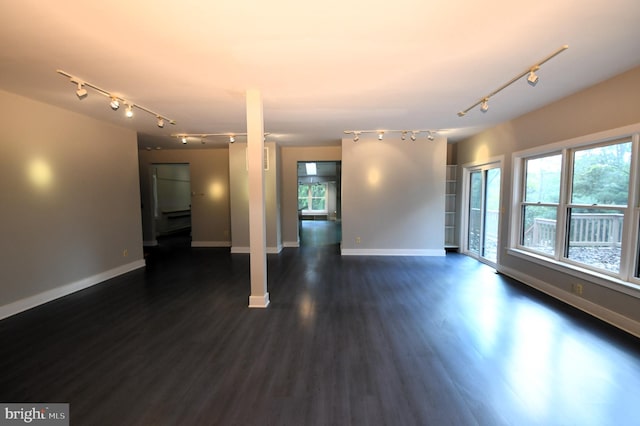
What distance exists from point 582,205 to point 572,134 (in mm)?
893

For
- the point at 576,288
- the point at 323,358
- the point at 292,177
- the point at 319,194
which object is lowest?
the point at 323,358

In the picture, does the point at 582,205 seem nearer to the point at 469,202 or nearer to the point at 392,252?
the point at 469,202

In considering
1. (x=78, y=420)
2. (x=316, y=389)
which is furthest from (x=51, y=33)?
(x=316, y=389)

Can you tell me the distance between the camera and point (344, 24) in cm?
192

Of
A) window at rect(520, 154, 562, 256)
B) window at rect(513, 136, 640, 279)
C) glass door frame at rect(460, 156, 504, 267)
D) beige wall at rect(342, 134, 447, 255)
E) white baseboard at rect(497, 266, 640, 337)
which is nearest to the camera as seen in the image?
white baseboard at rect(497, 266, 640, 337)

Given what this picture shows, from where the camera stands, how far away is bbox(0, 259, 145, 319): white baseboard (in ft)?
10.0

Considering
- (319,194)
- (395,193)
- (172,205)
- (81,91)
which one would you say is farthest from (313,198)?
(81,91)

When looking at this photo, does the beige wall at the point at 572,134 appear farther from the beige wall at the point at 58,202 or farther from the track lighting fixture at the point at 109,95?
the beige wall at the point at 58,202

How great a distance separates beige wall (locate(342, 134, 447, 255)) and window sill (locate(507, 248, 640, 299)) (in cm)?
196

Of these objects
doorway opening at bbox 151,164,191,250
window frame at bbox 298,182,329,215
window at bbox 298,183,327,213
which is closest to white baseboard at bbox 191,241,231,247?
doorway opening at bbox 151,164,191,250

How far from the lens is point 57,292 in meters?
3.58

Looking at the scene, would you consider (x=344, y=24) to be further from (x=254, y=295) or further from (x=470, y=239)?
(x=470, y=239)

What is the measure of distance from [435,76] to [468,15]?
3.12ft

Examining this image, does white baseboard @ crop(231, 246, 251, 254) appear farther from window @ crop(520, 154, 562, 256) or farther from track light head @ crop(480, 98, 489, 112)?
window @ crop(520, 154, 562, 256)
